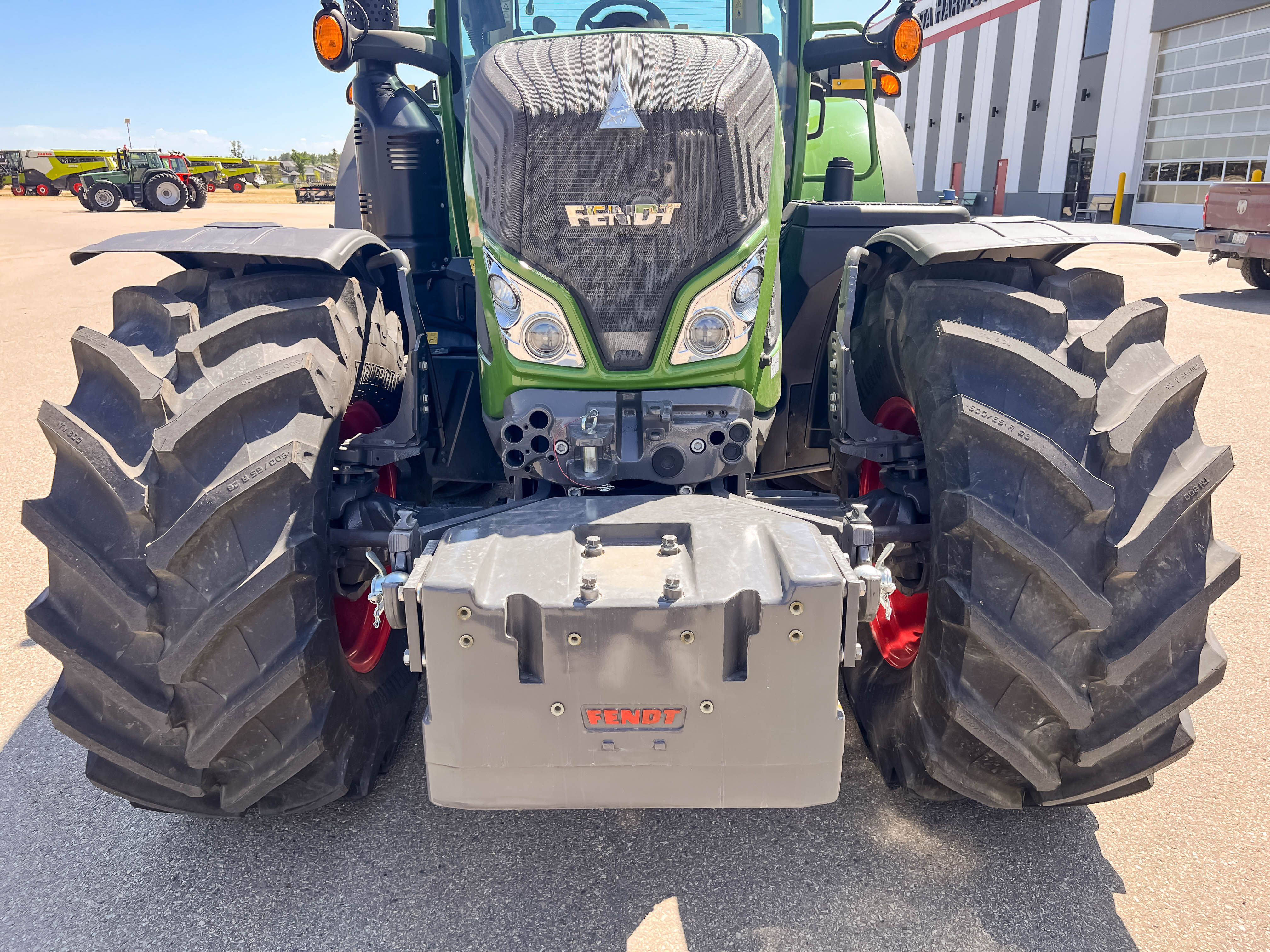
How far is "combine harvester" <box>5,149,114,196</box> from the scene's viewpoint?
38.3m

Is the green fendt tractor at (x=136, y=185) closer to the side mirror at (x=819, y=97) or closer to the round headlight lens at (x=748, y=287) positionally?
the side mirror at (x=819, y=97)

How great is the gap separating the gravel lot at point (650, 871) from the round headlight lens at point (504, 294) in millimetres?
1388

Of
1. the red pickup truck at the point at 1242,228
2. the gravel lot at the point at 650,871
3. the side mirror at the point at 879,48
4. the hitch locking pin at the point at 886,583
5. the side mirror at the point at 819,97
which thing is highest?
the side mirror at the point at 879,48

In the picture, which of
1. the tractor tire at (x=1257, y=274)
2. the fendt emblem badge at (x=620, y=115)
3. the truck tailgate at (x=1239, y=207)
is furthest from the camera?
the tractor tire at (x=1257, y=274)

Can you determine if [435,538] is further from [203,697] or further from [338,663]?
[203,697]

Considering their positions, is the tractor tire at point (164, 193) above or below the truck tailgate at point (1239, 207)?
above

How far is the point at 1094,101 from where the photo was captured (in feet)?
87.3

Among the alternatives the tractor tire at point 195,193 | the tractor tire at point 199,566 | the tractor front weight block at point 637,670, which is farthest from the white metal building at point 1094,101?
the tractor tire at point 195,193

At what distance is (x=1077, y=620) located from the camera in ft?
6.21

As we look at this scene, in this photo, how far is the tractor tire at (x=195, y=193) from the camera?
35.2 meters

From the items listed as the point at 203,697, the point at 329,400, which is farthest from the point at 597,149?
the point at 203,697

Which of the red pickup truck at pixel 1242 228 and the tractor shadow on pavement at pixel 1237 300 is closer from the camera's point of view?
the tractor shadow on pavement at pixel 1237 300

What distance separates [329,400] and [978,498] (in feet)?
5.02

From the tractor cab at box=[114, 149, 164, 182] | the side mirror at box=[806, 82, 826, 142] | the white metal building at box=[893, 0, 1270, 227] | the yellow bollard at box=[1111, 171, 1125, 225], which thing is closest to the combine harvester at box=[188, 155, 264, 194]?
the tractor cab at box=[114, 149, 164, 182]
